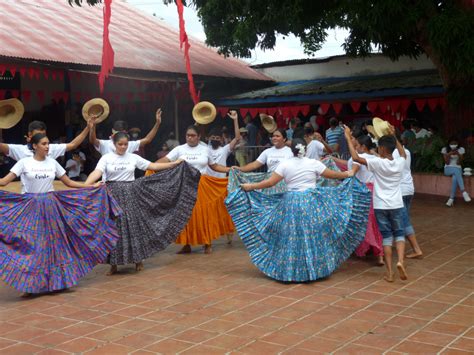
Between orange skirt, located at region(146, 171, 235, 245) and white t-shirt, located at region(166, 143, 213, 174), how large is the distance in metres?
0.19

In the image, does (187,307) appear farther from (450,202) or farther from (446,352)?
(450,202)

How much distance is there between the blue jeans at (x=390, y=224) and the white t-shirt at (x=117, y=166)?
2.94 meters

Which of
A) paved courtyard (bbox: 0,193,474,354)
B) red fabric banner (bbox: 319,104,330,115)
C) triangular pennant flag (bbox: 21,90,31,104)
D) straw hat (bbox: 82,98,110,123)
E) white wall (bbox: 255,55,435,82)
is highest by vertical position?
white wall (bbox: 255,55,435,82)

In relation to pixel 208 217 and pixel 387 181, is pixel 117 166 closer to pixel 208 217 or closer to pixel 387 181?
pixel 208 217

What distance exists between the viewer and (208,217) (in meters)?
8.91

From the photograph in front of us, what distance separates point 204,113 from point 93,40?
26.0 feet

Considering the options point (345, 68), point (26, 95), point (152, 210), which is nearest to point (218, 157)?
point (152, 210)

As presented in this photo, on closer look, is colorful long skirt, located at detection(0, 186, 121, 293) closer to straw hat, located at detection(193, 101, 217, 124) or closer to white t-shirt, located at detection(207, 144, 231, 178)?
white t-shirt, located at detection(207, 144, 231, 178)

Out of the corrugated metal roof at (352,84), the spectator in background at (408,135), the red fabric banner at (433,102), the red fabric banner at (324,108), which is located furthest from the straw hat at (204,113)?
the red fabric banner at (324,108)

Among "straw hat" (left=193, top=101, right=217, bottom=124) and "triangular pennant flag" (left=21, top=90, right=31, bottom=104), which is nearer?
"straw hat" (left=193, top=101, right=217, bottom=124)

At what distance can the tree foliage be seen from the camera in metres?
11.8

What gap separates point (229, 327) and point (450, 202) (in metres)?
8.71

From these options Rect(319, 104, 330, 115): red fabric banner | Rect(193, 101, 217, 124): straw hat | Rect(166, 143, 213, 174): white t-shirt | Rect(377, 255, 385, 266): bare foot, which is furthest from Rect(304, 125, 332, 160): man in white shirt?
Rect(319, 104, 330, 115): red fabric banner

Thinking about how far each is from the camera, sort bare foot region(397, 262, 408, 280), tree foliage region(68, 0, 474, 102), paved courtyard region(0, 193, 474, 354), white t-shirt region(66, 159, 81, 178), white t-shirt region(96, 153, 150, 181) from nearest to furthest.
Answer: paved courtyard region(0, 193, 474, 354)
bare foot region(397, 262, 408, 280)
white t-shirt region(96, 153, 150, 181)
tree foliage region(68, 0, 474, 102)
white t-shirt region(66, 159, 81, 178)
